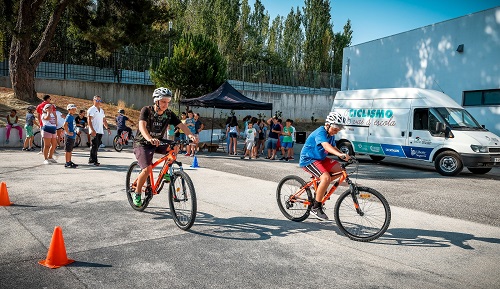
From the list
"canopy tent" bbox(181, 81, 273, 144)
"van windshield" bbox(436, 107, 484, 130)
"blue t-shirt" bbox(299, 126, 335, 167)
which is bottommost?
"blue t-shirt" bbox(299, 126, 335, 167)

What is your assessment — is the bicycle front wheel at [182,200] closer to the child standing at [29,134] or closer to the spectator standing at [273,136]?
the spectator standing at [273,136]

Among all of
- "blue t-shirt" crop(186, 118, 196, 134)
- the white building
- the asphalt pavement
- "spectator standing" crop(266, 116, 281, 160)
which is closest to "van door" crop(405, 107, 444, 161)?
"spectator standing" crop(266, 116, 281, 160)

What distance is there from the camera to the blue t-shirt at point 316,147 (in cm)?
565

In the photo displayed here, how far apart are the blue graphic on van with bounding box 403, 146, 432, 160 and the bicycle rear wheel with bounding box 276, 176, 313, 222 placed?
8.30 m

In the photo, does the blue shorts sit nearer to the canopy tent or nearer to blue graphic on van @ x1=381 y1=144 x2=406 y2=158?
the canopy tent

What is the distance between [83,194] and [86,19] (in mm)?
18882

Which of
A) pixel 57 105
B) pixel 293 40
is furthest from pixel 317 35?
pixel 57 105

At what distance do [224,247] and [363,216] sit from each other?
1986mm

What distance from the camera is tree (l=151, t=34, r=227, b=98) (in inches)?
1043

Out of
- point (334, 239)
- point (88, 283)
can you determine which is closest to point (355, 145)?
point (334, 239)

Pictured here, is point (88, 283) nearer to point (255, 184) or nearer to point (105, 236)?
point (105, 236)

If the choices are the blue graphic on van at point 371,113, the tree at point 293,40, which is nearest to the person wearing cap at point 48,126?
the blue graphic on van at point 371,113

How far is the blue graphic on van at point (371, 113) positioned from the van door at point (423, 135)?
3.18 feet

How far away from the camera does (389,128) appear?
14.1 m
